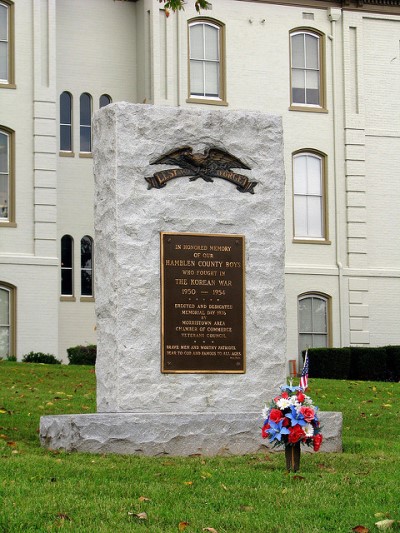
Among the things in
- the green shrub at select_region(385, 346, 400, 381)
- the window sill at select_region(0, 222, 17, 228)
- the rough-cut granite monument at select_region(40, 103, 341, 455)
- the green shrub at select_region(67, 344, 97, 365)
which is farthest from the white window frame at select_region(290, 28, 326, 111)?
the rough-cut granite monument at select_region(40, 103, 341, 455)

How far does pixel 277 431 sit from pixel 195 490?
3.77 ft

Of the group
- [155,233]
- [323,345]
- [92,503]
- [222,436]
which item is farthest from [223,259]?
[323,345]

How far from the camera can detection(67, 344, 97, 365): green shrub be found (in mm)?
29844

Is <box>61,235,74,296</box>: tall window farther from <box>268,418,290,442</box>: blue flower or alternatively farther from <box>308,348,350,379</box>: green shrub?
<box>268,418,290,442</box>: blue flower

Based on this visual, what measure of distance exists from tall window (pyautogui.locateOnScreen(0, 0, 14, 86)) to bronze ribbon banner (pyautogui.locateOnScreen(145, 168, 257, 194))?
19.1m

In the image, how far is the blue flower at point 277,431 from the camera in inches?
423

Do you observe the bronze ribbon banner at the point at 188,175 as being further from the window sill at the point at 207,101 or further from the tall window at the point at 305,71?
the tall window at the point at 305,71

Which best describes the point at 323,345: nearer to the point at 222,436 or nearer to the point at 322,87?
the point at 322,87

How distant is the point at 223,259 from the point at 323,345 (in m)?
21.4

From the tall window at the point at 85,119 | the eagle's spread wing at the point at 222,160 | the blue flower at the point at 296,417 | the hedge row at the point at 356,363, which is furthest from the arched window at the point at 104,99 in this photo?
the blue flower at the point at 296,417

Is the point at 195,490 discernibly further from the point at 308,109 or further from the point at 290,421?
the point at 308,109

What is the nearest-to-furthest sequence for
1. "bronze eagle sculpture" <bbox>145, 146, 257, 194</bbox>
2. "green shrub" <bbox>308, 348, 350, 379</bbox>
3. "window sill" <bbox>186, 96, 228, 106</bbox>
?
"bronze eagle sculpture" <bbox>145, 146, 257, 194</bbox>, "green shrub" <bbox>308, 348, 350, 379</bbox>, "window sill" <bbox>186, 96, 228, 106</bbox>

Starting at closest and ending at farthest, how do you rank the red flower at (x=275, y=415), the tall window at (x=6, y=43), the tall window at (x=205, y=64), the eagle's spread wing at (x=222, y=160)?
the red flower at (x=275, y=415), the eagle's spread wing at (x=222, y=160), the tall window at (x=6, y=43), the tall window at (x=205, y=64)

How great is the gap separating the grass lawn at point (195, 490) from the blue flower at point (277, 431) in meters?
0.34
